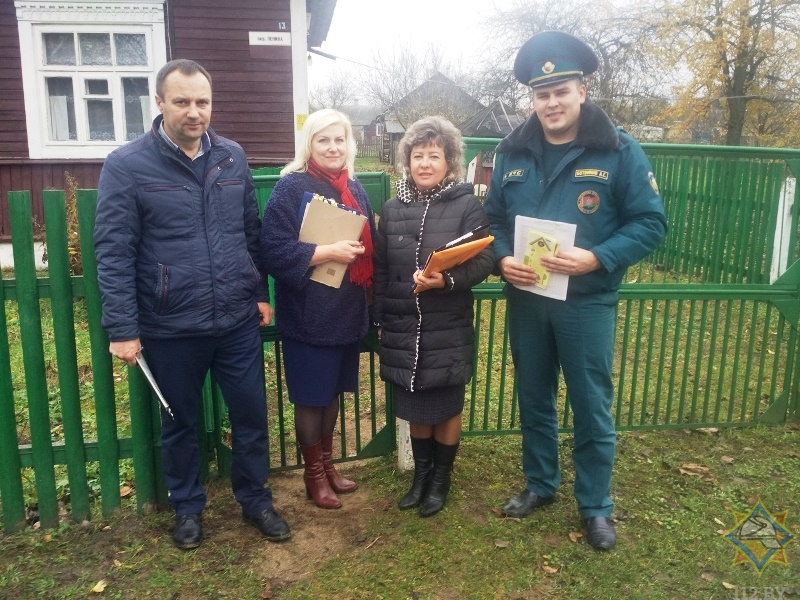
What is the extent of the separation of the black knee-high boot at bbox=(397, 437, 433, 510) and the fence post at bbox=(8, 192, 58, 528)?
1.62 m

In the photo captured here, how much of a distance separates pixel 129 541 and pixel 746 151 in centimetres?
384

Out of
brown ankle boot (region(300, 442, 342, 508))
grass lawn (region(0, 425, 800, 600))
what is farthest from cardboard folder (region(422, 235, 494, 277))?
grass lawn (region(0, 425, 800, 600))

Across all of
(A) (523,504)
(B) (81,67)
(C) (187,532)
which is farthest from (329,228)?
(B) (81,67)

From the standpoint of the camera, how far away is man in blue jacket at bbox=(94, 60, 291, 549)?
8.21ft

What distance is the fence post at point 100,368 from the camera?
9.06 ft

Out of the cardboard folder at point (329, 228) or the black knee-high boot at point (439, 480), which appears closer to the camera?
the cardboard folder at point (329, 228)

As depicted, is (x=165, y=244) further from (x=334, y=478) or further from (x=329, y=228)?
(x=334, y=478)

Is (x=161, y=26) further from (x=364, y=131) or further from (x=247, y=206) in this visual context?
(x=364, y=131)

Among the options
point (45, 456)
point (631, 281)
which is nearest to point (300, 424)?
point (45, 456)

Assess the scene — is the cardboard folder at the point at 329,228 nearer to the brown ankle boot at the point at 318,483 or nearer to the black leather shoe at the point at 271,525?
the brown ankle boot at the point at 318,483

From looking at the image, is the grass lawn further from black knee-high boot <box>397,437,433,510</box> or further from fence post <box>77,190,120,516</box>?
fence post <box>77,190,120,516</box>

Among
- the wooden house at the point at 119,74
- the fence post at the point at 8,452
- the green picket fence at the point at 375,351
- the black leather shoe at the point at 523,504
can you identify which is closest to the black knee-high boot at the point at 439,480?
the black leather shoe at the point at 523,504

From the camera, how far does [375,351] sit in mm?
3551

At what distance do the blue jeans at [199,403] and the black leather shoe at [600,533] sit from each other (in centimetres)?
146
